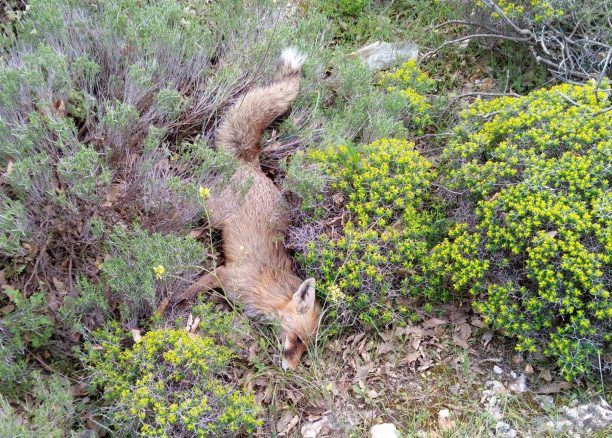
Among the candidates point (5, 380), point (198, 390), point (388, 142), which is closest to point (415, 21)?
point (388, 142)

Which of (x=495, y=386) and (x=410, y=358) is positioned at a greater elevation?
(x=410, y=358)

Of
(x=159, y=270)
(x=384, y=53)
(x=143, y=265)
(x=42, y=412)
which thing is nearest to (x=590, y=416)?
(x=159, y=270)

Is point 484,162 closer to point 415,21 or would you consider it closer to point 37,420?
point 415,21

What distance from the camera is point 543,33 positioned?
478cm

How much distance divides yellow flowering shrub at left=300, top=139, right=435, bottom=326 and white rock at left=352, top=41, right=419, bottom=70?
1.55 metres

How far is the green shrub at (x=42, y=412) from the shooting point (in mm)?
2898

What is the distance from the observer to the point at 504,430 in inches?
134

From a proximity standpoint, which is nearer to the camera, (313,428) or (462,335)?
(313,428)

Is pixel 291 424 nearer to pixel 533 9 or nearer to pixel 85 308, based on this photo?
pixel 85 308

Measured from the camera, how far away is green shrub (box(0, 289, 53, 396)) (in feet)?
10.8

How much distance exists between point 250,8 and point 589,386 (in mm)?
4407

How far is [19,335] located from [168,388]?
1.02m

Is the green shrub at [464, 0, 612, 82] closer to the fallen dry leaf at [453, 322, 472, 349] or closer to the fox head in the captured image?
the fallen dry leaf at [453, 322, 472, 349]

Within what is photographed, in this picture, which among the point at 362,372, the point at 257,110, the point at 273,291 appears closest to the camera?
the point at 362,372
